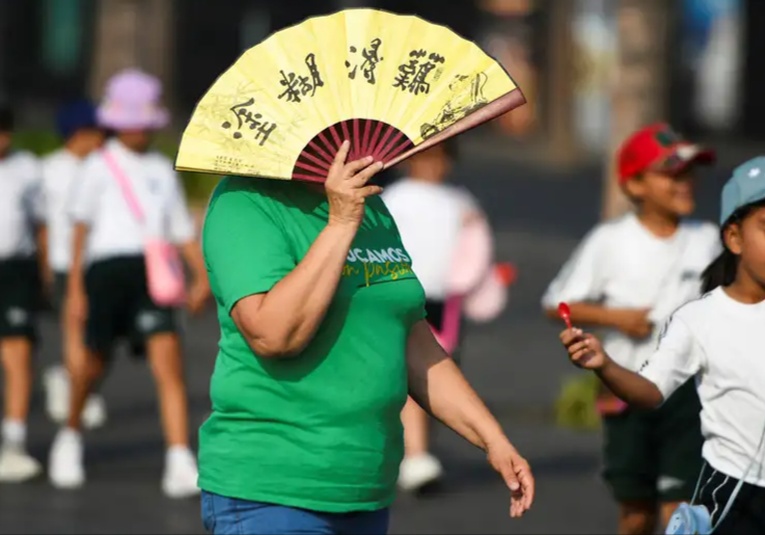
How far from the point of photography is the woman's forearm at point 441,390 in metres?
4.69

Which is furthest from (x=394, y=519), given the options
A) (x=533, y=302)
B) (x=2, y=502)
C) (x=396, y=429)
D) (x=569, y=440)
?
(x=533, y=302)

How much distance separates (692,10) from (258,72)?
37242 mm

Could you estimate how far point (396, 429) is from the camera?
Answer: 181 inches

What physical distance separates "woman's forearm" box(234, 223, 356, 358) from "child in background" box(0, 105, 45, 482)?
18.5 feet

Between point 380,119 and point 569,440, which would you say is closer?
point 380,119

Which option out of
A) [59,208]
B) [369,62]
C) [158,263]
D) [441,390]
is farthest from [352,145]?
[59,208]

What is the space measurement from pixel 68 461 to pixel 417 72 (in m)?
5.28

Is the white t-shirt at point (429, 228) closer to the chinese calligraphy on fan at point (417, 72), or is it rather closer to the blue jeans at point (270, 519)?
the chinese calligraphy on fan at point (417, 72)

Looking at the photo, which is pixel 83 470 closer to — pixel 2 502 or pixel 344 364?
pixel 2 502

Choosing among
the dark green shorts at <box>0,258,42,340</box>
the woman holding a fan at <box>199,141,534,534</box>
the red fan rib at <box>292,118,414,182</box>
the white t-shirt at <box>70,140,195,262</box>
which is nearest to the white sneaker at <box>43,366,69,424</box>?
the dark green shorts at <box>0,258,42,340</box>

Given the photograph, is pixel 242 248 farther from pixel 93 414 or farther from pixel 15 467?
pixel 93 414

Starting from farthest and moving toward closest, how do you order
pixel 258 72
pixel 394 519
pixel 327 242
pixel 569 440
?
pixel 569 440
pixel 394 519
pixel 258 72
pixel 327 242

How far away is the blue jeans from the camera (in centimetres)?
441

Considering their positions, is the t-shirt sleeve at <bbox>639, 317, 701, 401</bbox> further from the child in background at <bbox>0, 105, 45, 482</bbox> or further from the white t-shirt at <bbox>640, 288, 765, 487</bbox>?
the child in background at <bbox>0, 105, 45, 482</bbox>
